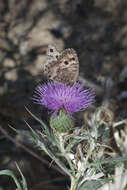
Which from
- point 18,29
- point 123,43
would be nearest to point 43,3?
point 18,29

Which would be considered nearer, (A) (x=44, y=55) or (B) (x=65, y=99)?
(B) (x=65, y=99)

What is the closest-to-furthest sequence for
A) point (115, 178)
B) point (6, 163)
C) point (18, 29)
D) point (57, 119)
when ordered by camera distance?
point (57, 119) → point (115, 178) → point (6, 163) → point (18, 29)

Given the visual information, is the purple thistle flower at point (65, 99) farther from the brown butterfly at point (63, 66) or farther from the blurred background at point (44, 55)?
the blurred background at point (44, 55)

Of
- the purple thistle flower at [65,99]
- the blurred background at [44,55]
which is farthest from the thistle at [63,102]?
the blurred background at [44,55]

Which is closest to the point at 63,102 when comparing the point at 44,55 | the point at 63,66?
the point at 63,66

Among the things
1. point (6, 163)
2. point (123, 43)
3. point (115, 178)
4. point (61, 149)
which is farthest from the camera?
point (123, 43)

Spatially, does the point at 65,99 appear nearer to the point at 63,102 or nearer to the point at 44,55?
the point at 63,102

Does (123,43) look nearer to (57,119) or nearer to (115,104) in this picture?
(115,104)
